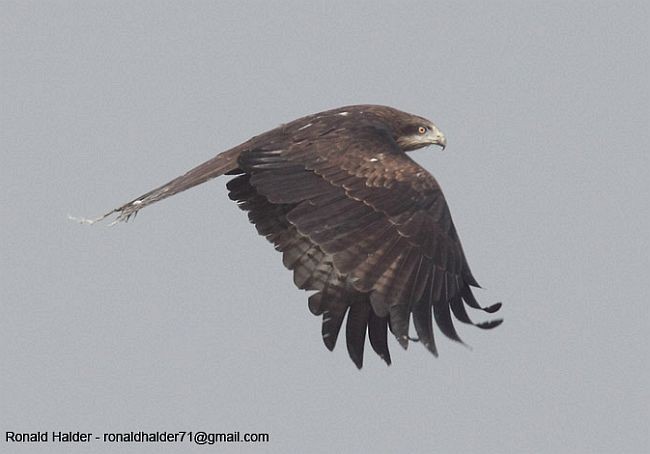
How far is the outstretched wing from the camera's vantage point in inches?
494

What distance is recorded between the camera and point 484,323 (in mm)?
12641

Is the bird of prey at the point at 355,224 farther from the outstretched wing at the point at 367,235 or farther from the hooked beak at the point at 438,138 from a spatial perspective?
the hooked beak at the point at 438,138

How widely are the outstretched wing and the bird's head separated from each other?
5.60 feet

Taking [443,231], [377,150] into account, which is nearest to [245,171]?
[377,150]

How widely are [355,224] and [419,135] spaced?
11.4ft

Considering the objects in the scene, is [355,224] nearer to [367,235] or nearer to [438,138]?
[367,235]

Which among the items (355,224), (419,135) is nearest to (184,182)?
(355,224)

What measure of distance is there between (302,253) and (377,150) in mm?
1453

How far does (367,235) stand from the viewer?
498 inches

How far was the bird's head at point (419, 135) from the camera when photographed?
15.7m

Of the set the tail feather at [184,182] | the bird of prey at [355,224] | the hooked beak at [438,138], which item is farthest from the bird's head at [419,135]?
the tail feather at [184,182]

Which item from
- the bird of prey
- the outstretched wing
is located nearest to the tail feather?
the bird of prey

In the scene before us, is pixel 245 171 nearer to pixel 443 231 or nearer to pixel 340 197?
pixel 340 197

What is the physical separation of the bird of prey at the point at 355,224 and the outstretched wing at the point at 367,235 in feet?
0.04
